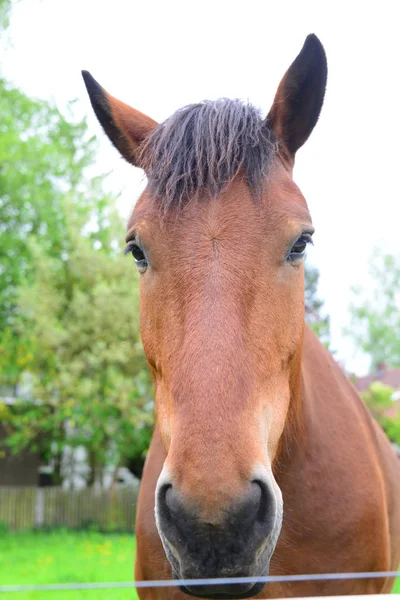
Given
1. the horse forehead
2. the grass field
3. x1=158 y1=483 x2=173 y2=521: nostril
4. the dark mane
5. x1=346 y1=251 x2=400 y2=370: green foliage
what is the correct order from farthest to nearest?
x1=346 y1=251 x2=400 y2=370: green foliage, the grass field, the dark mane, the horse forehead, x1=158 y1=483 x2=173 y2=521: nostril

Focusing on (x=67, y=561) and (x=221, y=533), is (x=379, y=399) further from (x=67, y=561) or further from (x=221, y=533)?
(x=221, y=533)

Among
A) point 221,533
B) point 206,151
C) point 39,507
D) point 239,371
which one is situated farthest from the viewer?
point 39,507

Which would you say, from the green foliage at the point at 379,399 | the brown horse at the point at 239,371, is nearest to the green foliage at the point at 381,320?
the green foliage at the point at 379,399

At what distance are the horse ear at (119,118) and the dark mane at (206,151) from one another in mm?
382

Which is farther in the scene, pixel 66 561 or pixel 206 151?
pixel 66 561

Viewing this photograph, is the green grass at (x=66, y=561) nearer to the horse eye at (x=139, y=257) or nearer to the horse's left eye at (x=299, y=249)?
the horse eye at (x=139, y=257)

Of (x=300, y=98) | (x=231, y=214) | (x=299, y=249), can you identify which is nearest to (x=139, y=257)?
(x=231, y=214)

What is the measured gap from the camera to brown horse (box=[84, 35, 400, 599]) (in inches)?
78.7

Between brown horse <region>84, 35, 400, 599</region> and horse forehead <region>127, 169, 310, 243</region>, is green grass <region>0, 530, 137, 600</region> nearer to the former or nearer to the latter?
brown horse <region>84, 35, 400, 599</region>

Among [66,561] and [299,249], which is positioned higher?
[299,249]

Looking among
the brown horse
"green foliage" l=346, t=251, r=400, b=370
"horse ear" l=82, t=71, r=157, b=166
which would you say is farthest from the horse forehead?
"green foliage" l=346, t=251, r=400, b=370

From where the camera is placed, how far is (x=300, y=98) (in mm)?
2949

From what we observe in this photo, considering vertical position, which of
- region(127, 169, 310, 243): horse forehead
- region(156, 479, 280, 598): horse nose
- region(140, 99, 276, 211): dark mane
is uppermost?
region(140, 99, 276, 211): dark mane

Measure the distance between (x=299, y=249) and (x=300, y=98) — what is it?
78 cm
